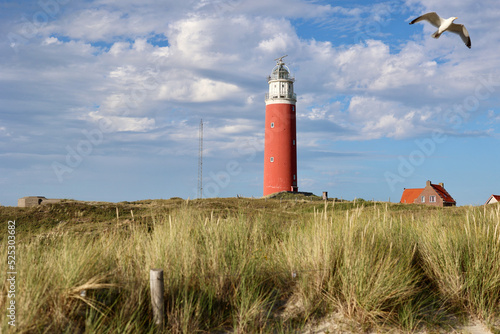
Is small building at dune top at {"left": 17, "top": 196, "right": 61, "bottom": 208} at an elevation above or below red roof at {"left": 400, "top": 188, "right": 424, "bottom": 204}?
below

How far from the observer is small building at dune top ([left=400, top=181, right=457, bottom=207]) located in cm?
4185

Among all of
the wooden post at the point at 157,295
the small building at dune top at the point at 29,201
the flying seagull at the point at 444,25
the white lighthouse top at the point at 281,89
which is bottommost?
the wooden post at the point at 157,295

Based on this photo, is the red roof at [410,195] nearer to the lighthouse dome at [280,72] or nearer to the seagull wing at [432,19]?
the lighthouse dome at [280,72]

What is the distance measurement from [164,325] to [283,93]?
37261 millimetres

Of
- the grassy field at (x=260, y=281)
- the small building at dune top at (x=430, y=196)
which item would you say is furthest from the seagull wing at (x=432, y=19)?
the small building at dune top at (x=430, y=196)

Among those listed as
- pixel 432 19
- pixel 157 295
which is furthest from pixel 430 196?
pixel 157 295

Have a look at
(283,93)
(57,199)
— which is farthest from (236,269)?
(283,93)

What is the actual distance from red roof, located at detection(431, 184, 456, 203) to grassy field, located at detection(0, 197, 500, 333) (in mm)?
38165

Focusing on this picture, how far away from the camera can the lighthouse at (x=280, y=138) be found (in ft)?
131

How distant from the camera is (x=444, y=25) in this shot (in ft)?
34.9

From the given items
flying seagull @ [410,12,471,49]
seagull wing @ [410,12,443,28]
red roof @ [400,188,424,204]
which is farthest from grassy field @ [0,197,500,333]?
red roof @ [400,188,424,204]

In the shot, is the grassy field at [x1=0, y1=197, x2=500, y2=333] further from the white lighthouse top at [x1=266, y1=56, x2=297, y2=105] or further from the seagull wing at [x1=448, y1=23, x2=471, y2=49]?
the white lighthouse top at [x1=266, y1=56, x2=297, y2=105]

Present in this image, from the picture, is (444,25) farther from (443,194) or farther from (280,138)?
(443,194)

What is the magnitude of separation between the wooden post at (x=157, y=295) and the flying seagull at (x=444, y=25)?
837 centimetres
